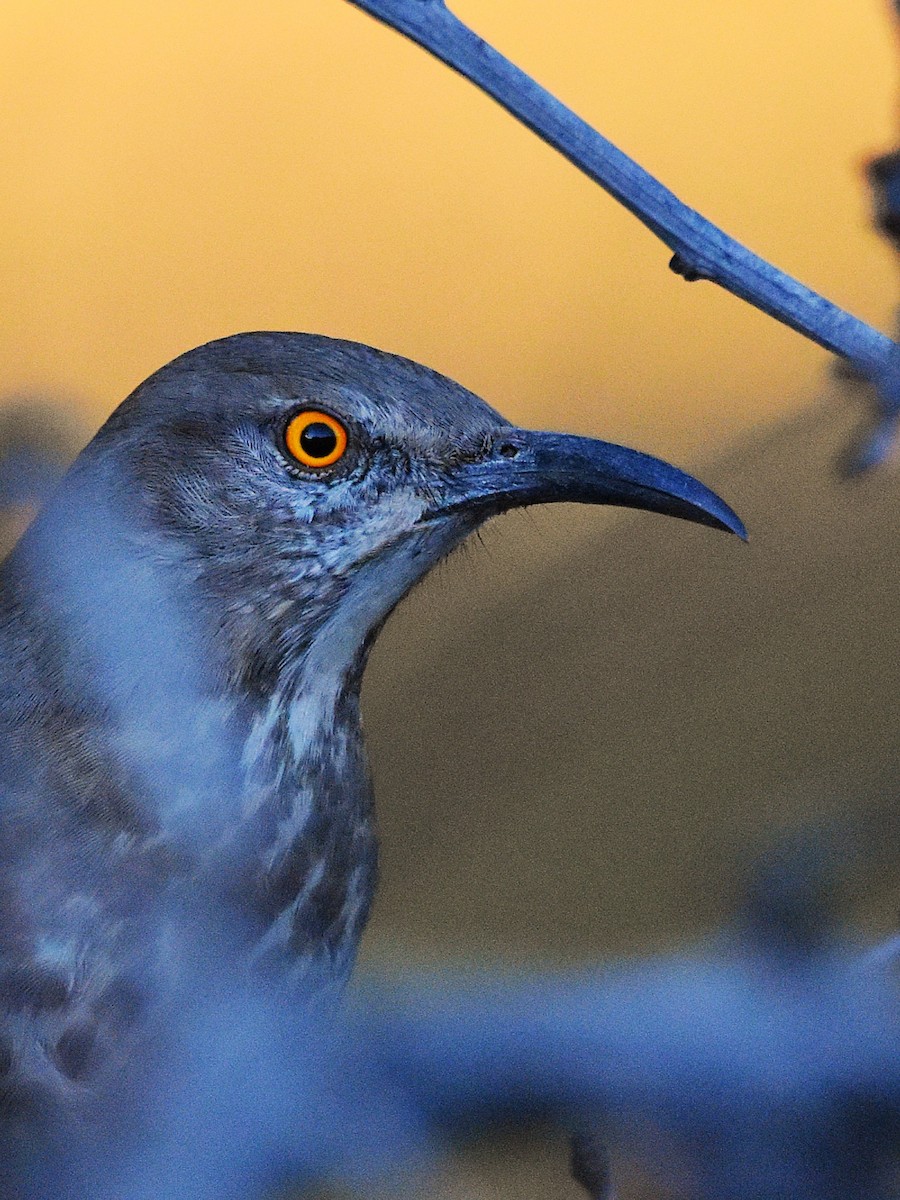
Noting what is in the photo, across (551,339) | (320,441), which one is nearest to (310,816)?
(320,441)

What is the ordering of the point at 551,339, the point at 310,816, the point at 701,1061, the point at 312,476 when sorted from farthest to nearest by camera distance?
1. the point at 551,339
2. the point at 310,816
3. the point at 312,476
4. the point at 701,1061

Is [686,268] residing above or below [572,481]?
above

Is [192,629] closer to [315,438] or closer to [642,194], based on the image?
[315,438]

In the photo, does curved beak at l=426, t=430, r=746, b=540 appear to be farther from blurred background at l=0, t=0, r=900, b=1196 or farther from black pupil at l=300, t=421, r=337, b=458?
blurred background at l=0, t=0, r=900, b=1196

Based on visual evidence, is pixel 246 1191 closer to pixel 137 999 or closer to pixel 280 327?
pixel 137 999

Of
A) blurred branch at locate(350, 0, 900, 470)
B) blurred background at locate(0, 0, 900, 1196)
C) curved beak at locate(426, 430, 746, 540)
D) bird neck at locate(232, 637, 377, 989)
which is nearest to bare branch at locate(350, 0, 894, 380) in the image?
blurred branch at locate(350, 0, 900, 470)
